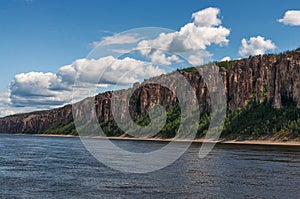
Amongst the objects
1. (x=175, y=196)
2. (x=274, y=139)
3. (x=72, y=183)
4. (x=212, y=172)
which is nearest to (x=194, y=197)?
(x=175, y=196)

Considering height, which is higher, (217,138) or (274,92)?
(274,92)

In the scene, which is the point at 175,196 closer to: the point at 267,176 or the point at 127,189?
the point at 127,189

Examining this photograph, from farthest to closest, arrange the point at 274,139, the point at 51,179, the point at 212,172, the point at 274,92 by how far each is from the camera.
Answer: the point at 274,92
the point at 274,139
the point at 212,172
the point at 51,179

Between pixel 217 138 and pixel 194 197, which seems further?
pixel 217 138

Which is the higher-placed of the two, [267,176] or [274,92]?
[274,92]

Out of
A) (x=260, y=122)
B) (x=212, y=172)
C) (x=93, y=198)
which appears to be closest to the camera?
(x=93, y=198)

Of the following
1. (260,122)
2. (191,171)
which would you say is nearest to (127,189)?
(191,171)

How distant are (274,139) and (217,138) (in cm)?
3848

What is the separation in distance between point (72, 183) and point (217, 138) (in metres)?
152

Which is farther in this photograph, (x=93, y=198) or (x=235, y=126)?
(x=235, y=126)

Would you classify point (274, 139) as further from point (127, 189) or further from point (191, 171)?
point (127, 189)

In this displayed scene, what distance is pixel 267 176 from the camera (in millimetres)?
53375

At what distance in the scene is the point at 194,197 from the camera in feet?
126

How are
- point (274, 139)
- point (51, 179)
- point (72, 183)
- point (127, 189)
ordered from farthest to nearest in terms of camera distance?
point (274, 139)
point (51, 179)
point (72, 183)
point (127, 189)
